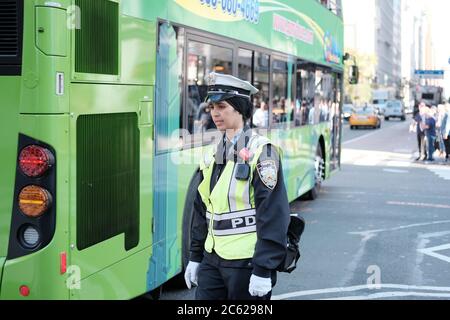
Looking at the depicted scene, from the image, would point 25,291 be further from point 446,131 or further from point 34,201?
point 446,131

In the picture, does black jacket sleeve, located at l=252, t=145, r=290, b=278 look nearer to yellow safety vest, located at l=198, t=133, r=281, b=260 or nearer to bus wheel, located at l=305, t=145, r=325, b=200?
yellow safety vest, located at l=198, t=133, r=281, b=260

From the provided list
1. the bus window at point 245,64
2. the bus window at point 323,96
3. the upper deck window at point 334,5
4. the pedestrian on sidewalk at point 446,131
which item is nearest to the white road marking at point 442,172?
the pedestrian on sidewalk at point 446,131

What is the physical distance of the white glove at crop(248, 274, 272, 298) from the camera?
366cm

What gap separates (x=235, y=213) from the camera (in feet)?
12.6

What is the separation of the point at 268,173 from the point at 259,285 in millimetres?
573

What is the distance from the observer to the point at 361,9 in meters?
134

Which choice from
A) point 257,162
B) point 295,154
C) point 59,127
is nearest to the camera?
point 257,162

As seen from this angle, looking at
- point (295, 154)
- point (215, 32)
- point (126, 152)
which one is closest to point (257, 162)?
point (126, 152)

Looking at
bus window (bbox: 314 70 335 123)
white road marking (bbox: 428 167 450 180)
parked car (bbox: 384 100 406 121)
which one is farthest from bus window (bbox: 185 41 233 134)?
parked car (bbox: 384 100 406 121)

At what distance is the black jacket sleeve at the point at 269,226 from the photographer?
3.67 meters

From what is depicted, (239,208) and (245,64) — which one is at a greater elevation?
(245,64)

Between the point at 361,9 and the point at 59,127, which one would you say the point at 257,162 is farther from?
the point at 361,9

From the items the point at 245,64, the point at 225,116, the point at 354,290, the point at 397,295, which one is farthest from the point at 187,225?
the point at 225,116
